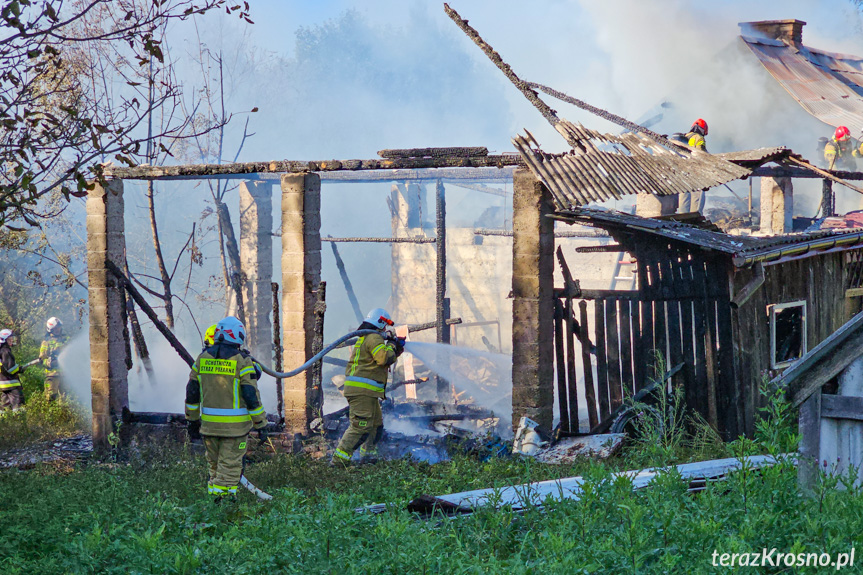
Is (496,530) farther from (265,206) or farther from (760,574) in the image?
(265,206)

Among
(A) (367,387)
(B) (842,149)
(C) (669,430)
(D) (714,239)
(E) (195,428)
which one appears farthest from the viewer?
(B) (842,149)

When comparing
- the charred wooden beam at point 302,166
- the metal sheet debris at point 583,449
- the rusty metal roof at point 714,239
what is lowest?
the metal sheet debris at point 583,449

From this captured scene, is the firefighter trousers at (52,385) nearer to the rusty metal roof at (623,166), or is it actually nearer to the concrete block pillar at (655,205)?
the rusty metal roof at (623,166)

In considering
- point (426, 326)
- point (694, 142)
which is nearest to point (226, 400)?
point (426, 326)

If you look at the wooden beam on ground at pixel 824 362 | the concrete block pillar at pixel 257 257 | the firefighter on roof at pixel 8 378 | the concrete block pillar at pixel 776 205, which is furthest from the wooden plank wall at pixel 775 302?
the firefighter on roof at pixel 8 378

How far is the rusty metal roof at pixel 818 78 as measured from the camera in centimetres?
2094

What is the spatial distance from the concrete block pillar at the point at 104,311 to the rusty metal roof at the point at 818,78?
17.9 m

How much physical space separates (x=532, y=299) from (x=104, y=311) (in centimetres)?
611

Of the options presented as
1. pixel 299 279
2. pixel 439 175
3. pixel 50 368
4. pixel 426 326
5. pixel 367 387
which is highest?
pixel 439 175

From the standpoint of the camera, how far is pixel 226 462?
24.0 feet

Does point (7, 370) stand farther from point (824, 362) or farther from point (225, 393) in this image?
point (824, 362)

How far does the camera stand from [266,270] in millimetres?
17766

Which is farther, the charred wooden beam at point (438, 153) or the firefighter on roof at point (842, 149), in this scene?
the firefighter on roof at point (842, 149)

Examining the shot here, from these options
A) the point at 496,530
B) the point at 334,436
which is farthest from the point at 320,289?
the point at 496,530
